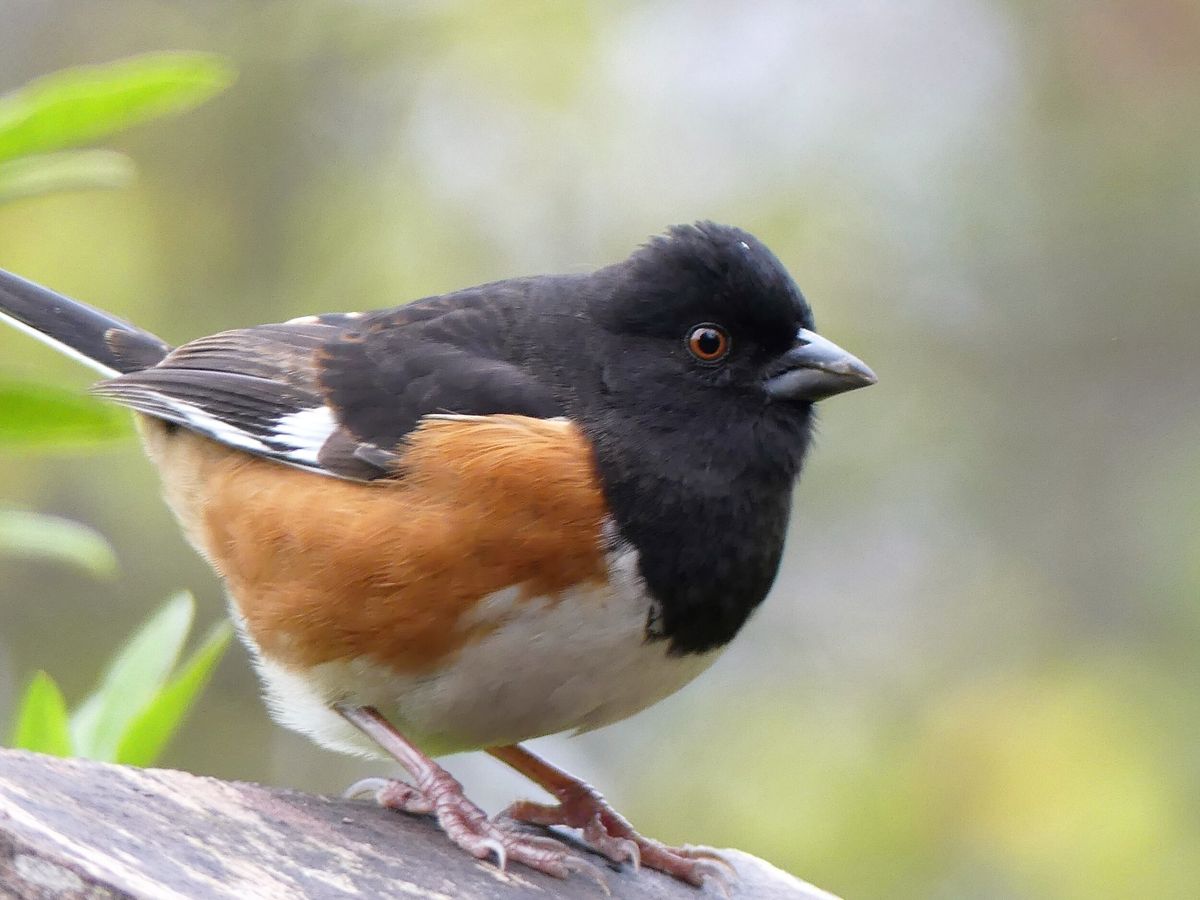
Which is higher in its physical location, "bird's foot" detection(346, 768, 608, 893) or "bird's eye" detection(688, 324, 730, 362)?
"bird's eye" detection(688, 324, 730, 362)

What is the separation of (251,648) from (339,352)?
21.9 inches

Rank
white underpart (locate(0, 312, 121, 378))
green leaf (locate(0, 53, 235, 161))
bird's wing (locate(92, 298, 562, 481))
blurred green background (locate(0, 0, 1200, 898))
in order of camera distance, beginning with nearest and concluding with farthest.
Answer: green leaf (locate(0, 53, 235, 161))
bird's wing (locate(92, 298, 562, 481))
white underpart (locate(0, 312, 121, 378))
blurred green background (locate(0, 0, 1200, 898))

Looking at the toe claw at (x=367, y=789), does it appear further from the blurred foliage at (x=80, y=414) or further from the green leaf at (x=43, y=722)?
the green leaf at (x=43, y=722)

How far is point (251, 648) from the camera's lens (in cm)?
252

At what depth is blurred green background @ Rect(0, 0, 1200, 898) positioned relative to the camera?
4.86 meters

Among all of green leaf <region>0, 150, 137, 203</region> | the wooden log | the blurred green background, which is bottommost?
the wooden log

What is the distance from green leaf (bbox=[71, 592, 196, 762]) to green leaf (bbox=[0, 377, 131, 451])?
349 mm

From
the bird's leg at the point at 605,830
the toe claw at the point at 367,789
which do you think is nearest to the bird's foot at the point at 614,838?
the bird's leg at the point at 605,830

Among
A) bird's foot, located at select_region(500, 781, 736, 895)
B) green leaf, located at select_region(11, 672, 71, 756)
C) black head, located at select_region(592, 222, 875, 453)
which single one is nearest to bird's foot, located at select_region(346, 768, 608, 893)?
bird's foot, located at select_region(500, 781, 736, 895)

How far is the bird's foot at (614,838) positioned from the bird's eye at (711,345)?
77cm

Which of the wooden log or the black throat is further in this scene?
the black throat

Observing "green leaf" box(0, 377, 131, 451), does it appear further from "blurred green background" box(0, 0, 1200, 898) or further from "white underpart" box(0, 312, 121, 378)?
"blurred green background" box(0, 0, 1200, 898)

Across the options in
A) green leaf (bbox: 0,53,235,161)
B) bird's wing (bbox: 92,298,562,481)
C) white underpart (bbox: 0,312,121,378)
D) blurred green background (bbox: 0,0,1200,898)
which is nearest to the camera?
green leaf (bbox: 0,53,235,161)

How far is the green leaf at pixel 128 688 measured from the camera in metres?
2.31
